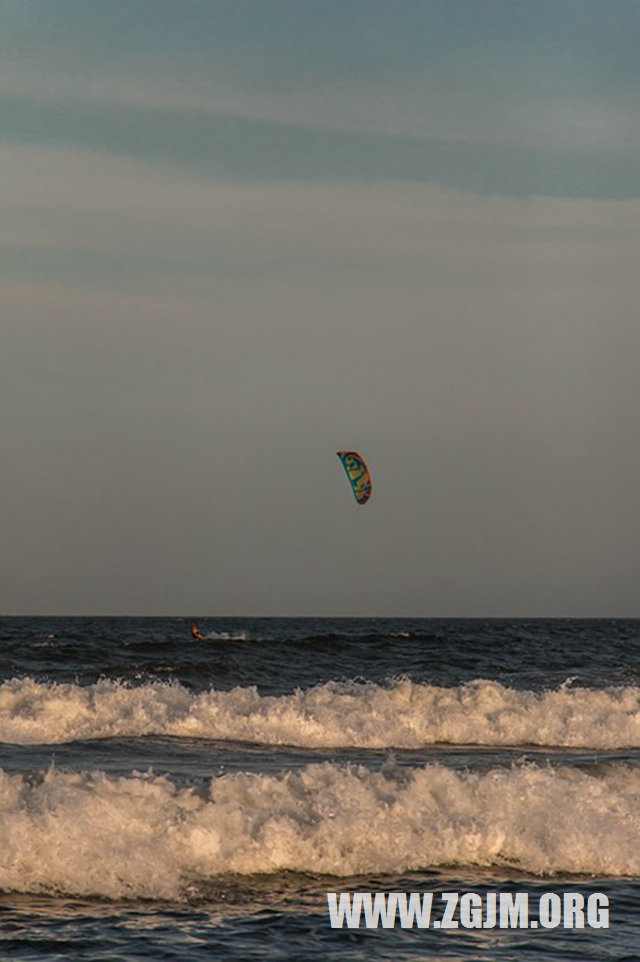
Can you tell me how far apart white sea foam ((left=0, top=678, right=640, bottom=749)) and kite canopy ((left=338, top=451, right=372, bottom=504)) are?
18.3 meters

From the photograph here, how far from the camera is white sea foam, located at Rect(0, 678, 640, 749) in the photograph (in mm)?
20812

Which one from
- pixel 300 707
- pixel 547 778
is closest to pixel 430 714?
pixel 300 707

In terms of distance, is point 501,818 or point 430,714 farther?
point 430,714

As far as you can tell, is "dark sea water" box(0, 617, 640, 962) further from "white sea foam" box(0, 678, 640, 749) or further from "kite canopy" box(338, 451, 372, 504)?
"kite canopy" box(338, 451, 372, 504)

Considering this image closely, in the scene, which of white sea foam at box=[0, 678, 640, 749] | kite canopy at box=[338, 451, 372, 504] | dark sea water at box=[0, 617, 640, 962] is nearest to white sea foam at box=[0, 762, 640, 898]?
dark sea water at box=[0, 617, 640, 962]

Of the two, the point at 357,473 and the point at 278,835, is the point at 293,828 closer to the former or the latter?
the point at 278,835

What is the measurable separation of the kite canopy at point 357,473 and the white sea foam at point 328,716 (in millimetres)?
18257

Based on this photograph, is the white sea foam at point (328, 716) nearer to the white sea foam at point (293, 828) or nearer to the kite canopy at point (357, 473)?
the white sea foam at point (293, 828)

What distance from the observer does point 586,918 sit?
1006 cm

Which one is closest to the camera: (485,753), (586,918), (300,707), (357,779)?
(586,918)

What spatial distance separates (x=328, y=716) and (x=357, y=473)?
2285 cm

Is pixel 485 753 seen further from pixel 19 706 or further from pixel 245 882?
pixel 245 882

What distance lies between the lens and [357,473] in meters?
44.0

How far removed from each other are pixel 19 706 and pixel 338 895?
13.0 m
